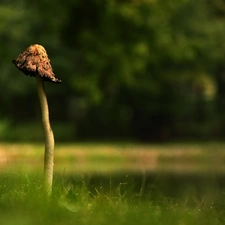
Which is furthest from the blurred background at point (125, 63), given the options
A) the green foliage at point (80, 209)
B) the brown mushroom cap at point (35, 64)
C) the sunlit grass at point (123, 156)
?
the brown mushroom cap at point (35, 64)

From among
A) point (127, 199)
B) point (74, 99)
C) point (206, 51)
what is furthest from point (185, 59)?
point (127, 199)

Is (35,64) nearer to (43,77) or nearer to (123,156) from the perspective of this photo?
(43,77)

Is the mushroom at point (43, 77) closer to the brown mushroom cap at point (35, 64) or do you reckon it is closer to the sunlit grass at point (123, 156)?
the brown mushroom cap at point (35, 64)

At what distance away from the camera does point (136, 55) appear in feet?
94.7

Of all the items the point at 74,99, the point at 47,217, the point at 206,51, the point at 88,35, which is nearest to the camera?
the point at 47,217

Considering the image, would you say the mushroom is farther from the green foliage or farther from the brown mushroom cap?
the green foliage

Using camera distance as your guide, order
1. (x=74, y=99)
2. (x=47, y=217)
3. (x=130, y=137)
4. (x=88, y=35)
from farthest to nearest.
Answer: (x=74, y=99) < (x=130, y=137) < (x=88, y=35) < (x=47, y=217)

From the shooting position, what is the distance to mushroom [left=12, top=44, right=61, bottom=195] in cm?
645

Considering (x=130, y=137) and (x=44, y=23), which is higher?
(x=44, y=23)

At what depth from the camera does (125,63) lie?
28.8 m

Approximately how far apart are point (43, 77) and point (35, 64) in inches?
4.6

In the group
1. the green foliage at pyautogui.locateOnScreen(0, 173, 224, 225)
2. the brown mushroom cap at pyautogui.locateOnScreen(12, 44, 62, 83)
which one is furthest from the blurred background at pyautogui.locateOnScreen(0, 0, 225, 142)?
the brown mushroom cap at pyautogui.locateOnScreen(12, 44, 62, 83)

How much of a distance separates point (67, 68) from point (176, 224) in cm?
2632

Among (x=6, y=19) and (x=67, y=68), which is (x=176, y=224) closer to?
(x=6, y=19)
